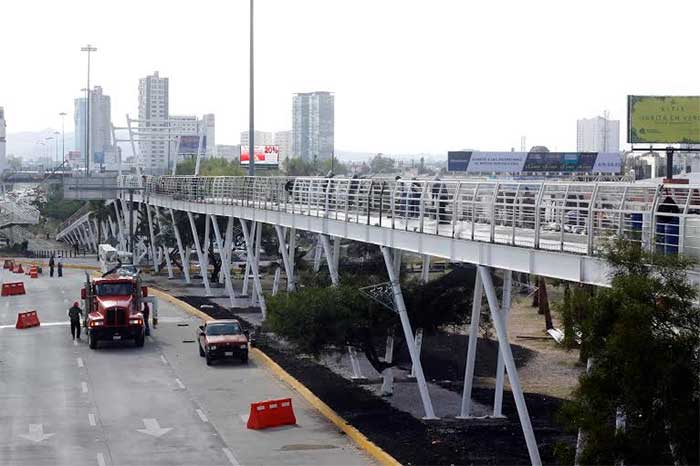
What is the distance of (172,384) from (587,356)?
67.2 feet

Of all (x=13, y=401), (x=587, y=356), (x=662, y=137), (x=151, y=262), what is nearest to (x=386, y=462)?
(x=587, y=356)

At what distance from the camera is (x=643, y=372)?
11969 millimetres

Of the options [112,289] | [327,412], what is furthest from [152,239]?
[327,412]

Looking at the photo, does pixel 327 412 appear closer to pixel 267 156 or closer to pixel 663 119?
pixel 663 119

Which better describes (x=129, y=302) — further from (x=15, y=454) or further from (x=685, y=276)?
(x=685, y=276)

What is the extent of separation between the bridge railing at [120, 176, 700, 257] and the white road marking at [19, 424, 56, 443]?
8.54 meters

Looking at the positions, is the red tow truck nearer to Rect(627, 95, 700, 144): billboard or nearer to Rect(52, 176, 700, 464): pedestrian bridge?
Rect(52, 176, 700, 464): pedestrian bridge

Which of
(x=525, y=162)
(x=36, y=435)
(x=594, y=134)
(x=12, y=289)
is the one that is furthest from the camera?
(x=594, y=134)

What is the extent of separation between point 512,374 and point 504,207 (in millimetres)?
3165

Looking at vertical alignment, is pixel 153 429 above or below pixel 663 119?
below

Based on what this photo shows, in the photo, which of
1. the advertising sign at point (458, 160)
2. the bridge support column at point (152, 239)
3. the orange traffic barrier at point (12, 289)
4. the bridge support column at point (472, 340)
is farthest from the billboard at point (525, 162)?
the bridge support column at point (472, 340)

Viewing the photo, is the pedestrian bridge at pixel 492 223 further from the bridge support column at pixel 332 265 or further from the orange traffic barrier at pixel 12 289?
the orange traffic barrier at pixel 12 289

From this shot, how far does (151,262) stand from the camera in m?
87.4

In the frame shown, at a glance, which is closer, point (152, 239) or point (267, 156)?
point (152, 239)
